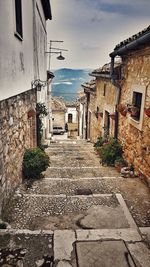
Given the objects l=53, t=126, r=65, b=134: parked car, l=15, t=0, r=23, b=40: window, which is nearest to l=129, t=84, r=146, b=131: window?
l=15, t=0, r=23, b=40: window

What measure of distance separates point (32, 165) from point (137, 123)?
331 centimetres

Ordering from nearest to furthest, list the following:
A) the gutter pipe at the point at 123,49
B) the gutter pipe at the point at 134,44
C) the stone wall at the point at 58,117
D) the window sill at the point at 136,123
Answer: the gutter pipe at the point at 134,44 → the gutter pipe at the point at 123,49 → the window sill at the point at 136,123 → the stone wall at the point at 58,117

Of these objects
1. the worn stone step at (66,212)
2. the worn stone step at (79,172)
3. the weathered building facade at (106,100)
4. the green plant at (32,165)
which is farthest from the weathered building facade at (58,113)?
the worn stone step at (66,212)

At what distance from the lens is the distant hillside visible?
52.0 metres

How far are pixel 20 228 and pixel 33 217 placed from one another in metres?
0.44

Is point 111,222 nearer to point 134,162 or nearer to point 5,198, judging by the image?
point 5,198

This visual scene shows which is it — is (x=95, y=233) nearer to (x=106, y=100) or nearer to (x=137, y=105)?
(x=137, y=105)

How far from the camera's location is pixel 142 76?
6.56m

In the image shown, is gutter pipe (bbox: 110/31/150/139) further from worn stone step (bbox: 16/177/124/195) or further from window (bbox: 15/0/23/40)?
worn stone step (bbox: 16/177/124/195)

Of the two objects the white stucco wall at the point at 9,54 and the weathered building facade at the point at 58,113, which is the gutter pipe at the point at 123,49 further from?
the weathered building facade at the point at 58,113

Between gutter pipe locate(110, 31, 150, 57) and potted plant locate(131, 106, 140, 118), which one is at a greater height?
gutter pipe locate(110, 31, 150, 57)

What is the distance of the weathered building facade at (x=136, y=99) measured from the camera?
6.15 meters

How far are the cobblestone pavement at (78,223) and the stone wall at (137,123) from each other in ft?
2.36

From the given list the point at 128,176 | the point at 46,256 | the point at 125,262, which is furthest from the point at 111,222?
the point at 128,176
